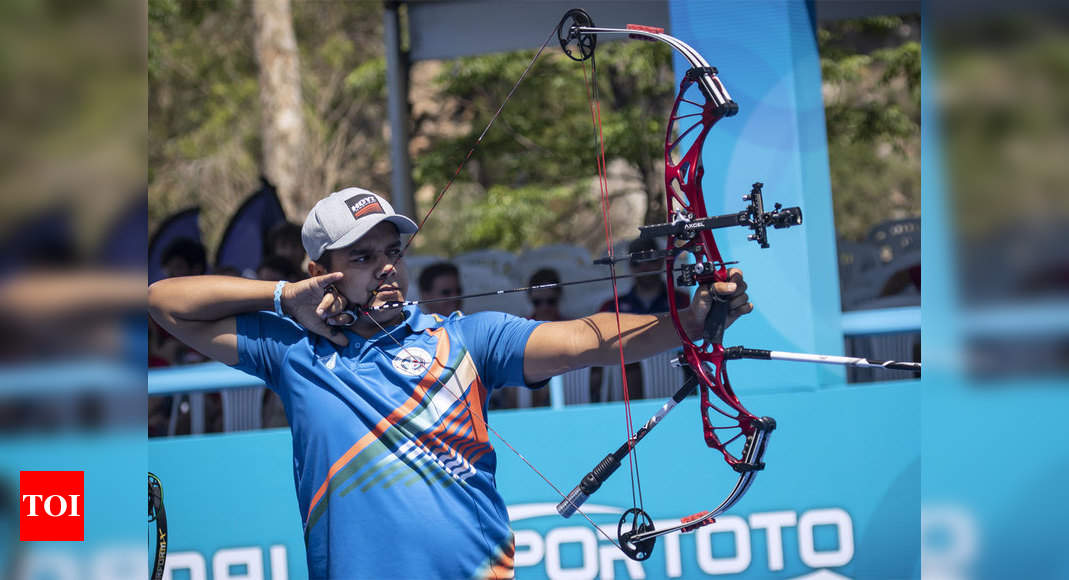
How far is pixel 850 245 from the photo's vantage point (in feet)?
21.8

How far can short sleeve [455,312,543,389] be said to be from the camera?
2.50 m

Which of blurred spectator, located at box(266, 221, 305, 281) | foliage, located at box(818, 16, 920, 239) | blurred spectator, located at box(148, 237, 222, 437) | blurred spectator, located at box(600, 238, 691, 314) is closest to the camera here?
blurred spectator, located at box(148, 237, 222, 437)

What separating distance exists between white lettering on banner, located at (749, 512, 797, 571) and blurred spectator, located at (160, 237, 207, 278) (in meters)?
3.15

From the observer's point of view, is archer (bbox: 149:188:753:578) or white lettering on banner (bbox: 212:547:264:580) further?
white lettering on banner (bbox: 212:547:264:580)

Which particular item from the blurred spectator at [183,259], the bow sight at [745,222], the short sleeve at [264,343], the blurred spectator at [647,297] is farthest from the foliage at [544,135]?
the short sleeve at [264,343]

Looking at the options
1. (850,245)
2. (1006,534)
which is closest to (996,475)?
(1006,534)

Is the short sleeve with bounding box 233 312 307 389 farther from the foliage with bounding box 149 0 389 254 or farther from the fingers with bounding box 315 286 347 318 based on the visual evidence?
the foliage with bounding box 149 0 389 254

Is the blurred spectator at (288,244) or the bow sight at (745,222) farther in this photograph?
the blurred spectator at (288,244)

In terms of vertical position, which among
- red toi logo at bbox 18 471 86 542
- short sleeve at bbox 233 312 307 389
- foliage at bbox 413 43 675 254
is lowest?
red toi logo at bbox 18 471 86 542

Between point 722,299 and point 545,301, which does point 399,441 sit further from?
point 545,301

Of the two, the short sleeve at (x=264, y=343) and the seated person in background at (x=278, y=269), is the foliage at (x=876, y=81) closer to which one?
the seated person in background at (x=278, y=269)

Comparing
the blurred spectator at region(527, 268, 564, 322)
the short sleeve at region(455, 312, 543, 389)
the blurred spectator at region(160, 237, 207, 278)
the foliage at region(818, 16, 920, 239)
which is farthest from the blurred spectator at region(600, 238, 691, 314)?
the foliage at region(818, 16, 920, 239)

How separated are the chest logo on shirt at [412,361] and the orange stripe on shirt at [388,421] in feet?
0.06

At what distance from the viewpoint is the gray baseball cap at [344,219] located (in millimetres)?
2465
